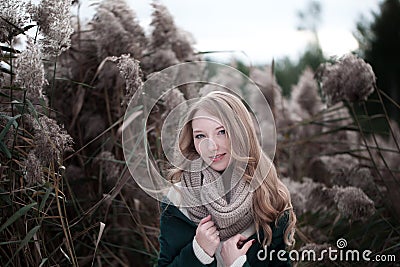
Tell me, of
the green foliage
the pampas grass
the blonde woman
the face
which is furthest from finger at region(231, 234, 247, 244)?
the green foliage

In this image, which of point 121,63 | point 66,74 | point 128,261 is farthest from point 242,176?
point 66,74

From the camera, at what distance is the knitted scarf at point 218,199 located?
1.28m

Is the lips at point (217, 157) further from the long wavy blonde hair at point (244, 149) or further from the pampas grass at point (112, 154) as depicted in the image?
the pampas grass at point (112, 154)

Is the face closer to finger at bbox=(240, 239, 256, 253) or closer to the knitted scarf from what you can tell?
the knitted scarf

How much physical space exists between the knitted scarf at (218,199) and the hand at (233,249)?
0.5 inches

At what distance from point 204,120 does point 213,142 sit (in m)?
0.05

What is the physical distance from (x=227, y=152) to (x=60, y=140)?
363 millimetres

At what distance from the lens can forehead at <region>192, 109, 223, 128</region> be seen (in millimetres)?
1292

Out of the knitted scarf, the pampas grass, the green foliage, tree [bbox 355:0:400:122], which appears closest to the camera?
the knitted scarf

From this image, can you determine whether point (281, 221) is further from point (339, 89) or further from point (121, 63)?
point (339, 89)

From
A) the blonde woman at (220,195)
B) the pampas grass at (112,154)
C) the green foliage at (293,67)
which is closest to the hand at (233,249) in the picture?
the blonde woman at (220,195)

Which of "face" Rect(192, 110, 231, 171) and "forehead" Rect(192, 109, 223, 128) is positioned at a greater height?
"forehead" Rect(192, 109, 223, 128)

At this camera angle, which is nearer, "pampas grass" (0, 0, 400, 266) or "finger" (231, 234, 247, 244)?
"finger" (231, 234, 247, 244)

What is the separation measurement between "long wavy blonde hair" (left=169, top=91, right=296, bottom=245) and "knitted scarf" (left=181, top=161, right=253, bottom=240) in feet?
0.09
